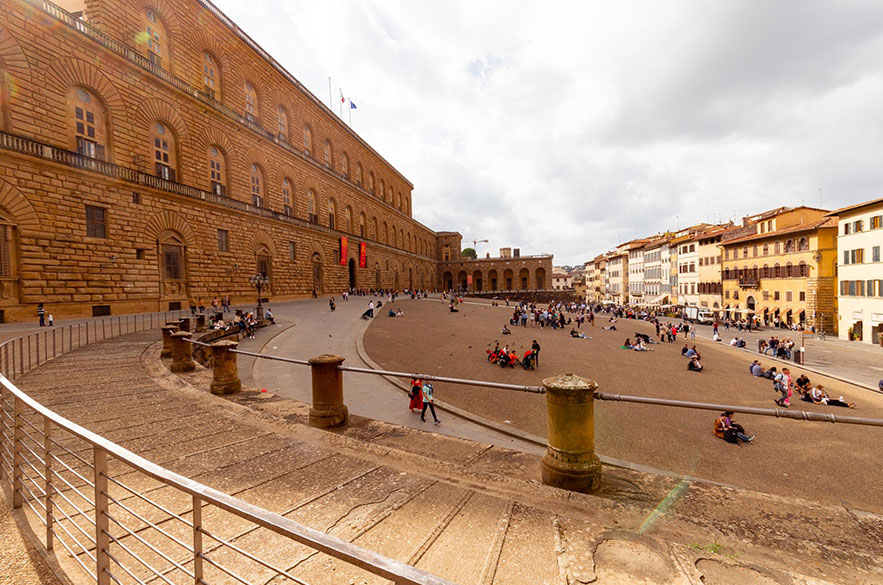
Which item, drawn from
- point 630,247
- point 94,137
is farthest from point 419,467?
point 630,247

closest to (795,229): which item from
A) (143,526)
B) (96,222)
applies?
(143,526)

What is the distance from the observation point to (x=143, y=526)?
305 centimetres

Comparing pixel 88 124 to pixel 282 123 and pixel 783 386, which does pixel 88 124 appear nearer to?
A: pixel 282 123

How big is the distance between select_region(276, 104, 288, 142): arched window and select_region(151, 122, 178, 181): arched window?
42.2 ft

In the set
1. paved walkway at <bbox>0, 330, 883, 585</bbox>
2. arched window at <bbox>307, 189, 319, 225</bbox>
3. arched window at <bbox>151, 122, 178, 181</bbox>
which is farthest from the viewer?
arched window at <bbox>307, 189, 319, 225</bbox>

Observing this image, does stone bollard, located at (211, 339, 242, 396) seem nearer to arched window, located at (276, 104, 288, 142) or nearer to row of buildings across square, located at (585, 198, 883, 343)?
arched window, located at (276, 104, 288, 142)

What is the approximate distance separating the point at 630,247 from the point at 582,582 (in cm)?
8019

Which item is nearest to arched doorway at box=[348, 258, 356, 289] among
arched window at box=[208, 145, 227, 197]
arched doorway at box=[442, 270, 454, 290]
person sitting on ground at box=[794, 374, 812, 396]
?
arched window at box=[208, 145, 227, 197]

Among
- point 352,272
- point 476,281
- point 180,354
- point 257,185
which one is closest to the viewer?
point 180,354

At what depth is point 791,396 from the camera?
1586 centimetres

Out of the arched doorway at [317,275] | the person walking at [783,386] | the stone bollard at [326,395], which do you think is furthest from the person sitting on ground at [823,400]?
the arched doorway at [317,275]

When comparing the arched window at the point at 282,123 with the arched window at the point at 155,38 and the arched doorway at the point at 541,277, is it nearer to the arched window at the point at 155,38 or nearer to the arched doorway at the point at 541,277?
the arched window at the point at 155,38

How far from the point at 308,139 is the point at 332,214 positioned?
878 centimetres

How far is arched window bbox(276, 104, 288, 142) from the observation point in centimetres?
3839
